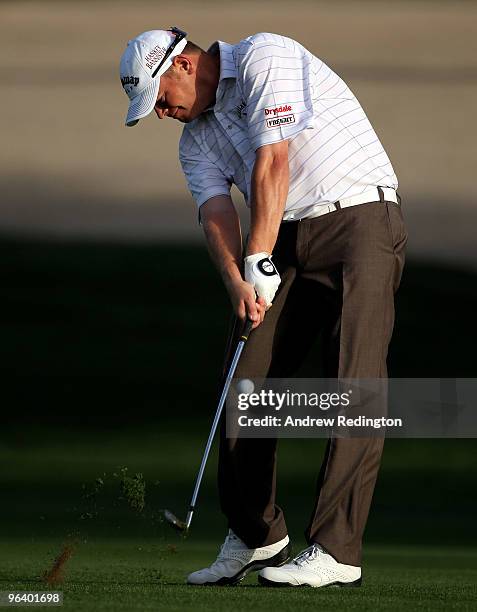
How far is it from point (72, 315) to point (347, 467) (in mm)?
6569

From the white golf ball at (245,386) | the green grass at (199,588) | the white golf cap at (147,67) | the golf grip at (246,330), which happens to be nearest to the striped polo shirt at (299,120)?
the white golf cap at (147,67)

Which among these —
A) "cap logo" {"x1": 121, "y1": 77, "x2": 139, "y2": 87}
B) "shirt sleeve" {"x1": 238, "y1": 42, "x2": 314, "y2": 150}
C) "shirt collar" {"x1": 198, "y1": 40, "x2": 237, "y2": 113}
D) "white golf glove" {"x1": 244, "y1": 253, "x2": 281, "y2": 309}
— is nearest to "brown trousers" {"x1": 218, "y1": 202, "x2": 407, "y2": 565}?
"white golf glove" {"x1": 244, "y1": 253, "x2": 281, "y2": 309}

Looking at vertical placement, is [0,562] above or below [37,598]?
below

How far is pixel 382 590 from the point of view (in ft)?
10.7

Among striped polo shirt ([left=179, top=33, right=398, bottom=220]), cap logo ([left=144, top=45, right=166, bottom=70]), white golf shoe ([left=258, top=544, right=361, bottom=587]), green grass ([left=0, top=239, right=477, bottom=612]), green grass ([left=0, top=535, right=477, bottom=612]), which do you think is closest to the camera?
green grass ([left=0, top=535, right=477, bottom=612])

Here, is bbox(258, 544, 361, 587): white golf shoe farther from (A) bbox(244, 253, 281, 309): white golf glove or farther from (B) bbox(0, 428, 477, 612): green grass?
(A) bbox(244, 253, 281, 309): white golf glove

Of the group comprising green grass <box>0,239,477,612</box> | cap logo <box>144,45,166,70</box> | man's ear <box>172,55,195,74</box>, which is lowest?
green grass <box>0,239,477,612</box>

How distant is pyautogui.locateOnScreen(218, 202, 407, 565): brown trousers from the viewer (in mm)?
3262

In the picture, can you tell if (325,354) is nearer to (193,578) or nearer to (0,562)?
(193,578)

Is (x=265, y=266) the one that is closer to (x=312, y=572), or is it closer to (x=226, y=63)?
(x=226, y=63)

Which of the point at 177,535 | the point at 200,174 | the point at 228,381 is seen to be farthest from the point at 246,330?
the point at 177,535

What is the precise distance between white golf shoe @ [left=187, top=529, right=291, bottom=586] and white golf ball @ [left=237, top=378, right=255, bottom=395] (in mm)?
340

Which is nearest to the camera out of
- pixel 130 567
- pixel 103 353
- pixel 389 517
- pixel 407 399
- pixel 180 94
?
pixel 180 94

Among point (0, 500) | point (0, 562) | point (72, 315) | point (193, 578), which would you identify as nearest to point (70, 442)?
point (0, 500)
